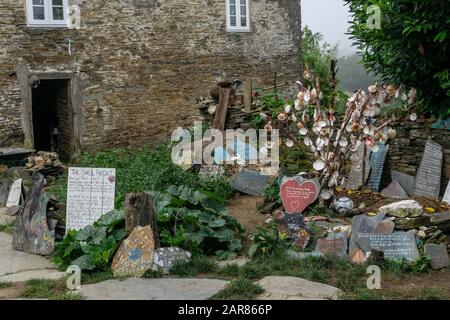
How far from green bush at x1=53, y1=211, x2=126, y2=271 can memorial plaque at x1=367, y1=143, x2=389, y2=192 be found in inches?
191

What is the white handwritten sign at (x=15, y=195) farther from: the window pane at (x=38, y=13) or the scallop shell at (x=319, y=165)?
the window pane at (x=38, y=13)

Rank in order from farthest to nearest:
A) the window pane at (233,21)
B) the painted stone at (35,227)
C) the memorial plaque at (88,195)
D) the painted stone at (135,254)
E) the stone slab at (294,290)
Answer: the window pane at (233,21) < the memorial plaque at (88,195) < the painted stone at (35,227) < the painted stone at (135,254) < the stone slab at (294,290)

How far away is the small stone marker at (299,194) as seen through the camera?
30.0 feet

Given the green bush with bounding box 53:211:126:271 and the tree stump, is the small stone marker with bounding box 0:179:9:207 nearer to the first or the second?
the green bush with bounding box 53:211:126:271

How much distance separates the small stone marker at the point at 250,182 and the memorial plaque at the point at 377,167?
1773mm

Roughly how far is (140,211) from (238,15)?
510 inches

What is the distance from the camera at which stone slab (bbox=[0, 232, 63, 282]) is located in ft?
22.7

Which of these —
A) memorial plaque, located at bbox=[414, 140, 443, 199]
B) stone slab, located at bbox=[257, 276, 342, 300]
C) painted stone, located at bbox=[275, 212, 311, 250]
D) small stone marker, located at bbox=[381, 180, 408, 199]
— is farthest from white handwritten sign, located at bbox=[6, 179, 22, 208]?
memorial plaque, located at bbox=[414, 140, 443, 199]

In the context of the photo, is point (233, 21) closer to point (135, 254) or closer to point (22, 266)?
point (22, 266)

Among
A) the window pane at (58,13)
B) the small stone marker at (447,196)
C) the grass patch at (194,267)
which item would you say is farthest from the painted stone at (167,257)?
the window pane at (58,13)

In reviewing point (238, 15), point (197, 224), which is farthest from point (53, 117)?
point (197, 224)

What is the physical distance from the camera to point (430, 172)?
9.91m

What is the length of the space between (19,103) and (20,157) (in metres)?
1.58

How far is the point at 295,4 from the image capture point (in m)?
20.2
